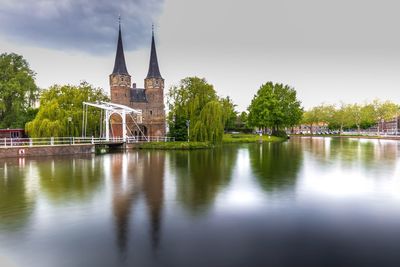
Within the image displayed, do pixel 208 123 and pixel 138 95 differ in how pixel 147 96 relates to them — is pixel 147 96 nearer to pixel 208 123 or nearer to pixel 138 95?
pixel 138 95

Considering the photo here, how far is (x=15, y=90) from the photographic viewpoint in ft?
133

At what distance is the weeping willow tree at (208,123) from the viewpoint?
35219 millimetres

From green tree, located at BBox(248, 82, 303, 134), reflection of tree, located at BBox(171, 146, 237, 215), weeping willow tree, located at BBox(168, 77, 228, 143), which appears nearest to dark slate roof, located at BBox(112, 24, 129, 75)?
weeping willow tree, located at BBox(168, 77, 228, 143)

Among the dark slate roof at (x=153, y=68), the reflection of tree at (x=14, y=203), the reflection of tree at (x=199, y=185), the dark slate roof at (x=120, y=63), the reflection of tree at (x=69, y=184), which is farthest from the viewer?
the dark slate roof at (x=153, y=68)

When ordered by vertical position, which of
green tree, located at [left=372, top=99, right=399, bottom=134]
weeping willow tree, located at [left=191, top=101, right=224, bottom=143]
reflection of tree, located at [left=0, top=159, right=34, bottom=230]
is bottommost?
reflection of tree, located at [left=0, top=159, right=34, bottom=230]

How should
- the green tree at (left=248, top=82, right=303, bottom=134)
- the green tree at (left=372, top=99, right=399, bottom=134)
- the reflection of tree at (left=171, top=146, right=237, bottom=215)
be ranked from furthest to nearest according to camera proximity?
the green tree at (left=372, top=99, right=399, bottom=134), the green tree at (left=248, top=82, right=303, bottom=134), the reflection of tree at (left=171, top=146, right=237, bottom=215)

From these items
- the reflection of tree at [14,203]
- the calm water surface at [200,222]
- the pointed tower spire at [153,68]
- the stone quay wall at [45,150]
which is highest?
the pointed tower spire at [153,68]

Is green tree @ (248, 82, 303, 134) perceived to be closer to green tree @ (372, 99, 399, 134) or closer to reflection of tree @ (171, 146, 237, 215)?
green tree @ (372, 99, 399, 134)

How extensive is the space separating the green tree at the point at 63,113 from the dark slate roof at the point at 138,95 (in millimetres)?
15057

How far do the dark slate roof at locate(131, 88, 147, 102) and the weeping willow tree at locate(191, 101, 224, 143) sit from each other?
22.8m

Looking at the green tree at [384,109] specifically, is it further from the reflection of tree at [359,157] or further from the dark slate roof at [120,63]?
the dark slate roof at [120,63]

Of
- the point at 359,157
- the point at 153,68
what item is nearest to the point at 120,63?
the point at 153,68

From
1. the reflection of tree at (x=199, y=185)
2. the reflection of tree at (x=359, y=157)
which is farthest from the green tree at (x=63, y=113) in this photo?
the reflection of tree at (x=359, y=157)

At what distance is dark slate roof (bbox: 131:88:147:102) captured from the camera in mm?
54450
